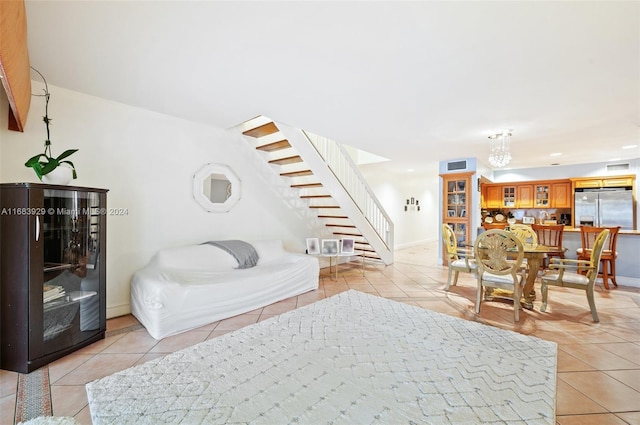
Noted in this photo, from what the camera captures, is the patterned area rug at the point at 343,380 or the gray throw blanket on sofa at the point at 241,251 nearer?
the patterned area rug at the point at 343,380

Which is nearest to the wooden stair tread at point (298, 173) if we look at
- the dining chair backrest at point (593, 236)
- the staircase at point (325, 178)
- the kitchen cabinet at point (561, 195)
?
the staircase at point (325, 178)

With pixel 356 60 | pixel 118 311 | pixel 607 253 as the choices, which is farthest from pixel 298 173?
pixel 607 253

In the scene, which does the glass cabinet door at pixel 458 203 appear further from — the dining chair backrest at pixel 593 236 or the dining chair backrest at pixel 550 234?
the dining chair backrest at pixel 593 236

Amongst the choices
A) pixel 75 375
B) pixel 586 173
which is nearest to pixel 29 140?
pixel 75 375

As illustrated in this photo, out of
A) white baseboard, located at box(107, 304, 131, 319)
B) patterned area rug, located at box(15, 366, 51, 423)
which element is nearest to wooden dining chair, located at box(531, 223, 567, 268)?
white baseboard, located at box(107, 304, 131, 319)

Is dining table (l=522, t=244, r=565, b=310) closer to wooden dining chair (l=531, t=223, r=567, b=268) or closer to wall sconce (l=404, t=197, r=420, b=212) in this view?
wooden dining chair (l=531, t=223, r=567, b=268)

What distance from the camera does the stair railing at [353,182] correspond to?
16.4ft

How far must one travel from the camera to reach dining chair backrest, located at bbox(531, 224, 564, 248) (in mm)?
5020

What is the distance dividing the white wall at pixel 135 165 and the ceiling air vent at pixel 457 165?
411cm

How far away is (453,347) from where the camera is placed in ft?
7.97

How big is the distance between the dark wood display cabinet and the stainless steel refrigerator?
8595 mm

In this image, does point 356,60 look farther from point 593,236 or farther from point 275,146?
point 593,236

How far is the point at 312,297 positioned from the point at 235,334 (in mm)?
1392

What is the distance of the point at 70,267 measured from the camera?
95.0 inches
